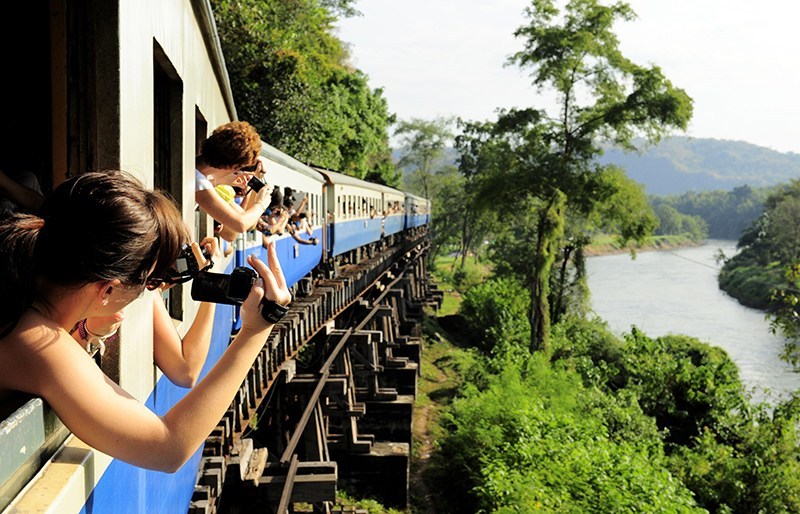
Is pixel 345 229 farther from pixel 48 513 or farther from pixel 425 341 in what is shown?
pixel 48 513

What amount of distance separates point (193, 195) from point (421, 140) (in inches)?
2187

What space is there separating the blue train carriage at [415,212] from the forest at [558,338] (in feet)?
10.4

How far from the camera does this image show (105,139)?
1.70 metres

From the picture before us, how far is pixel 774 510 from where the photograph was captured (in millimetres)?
13195

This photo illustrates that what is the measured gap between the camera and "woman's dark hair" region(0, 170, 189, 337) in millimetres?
1302

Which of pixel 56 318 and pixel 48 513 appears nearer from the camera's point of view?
pixel 48 513

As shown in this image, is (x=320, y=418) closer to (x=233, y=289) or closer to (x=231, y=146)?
(x=231, y=146)

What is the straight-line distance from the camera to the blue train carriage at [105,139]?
4.18ft

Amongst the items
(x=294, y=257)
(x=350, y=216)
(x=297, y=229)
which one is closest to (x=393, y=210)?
(x=350, y=216)

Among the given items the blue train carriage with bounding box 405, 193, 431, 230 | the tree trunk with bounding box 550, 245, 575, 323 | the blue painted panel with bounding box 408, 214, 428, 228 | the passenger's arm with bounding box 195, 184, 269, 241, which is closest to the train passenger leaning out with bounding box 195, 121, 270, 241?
the passenger's arm with bounding box 195, 184, 269, 241

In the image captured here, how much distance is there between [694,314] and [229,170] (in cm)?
4637

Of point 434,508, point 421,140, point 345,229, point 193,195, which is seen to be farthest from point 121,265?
point 421,140

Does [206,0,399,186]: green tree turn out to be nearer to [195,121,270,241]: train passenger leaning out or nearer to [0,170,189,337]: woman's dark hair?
[195,121,270,241]: train passenger leaning out

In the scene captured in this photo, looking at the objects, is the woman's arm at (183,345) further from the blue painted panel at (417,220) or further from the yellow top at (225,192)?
the blue painted panel at (417,220)
